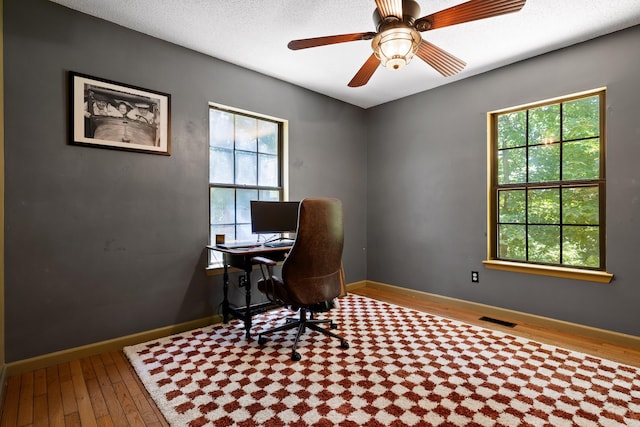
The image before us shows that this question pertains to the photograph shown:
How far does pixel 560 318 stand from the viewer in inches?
122

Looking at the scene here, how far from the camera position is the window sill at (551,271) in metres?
2.85

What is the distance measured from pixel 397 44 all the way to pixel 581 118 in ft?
7.48

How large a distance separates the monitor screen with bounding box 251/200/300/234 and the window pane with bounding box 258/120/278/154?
77 centimetres

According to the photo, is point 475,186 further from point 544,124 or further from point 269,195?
point 269,195

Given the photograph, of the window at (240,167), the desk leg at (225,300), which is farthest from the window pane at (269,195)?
the desk leg at (225,300)

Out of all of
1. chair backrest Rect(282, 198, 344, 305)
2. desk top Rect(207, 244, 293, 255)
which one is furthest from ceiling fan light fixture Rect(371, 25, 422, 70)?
desk top Rect(207, 244, 293, 255)

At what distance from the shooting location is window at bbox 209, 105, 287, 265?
3395 mm

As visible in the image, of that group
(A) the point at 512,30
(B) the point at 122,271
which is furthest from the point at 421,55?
(B) the point at 122,271

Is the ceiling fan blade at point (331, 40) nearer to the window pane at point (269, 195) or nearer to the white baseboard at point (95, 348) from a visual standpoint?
the window pane at point (269, 195)

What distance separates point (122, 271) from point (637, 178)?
4.41 metres

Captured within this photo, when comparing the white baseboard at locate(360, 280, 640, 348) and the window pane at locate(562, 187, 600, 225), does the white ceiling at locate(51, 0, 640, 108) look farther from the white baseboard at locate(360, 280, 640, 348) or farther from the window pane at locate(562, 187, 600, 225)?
the white baseboard at locate(360, 280, 640, 348)

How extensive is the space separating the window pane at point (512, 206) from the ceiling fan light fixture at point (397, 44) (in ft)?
7.26

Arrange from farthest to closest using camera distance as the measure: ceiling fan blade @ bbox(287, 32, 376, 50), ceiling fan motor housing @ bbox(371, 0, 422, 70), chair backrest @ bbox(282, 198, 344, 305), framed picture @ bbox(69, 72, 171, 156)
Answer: framed picture @ bbox(69, 72, 171, 156)
chair backrest @ bbox(282, 198, 344, 305)
ceiling fan blade @ bbox(287, 32, 376, 50)
ceiling fan motor housing @ bbox(371, 0, 422, 70)

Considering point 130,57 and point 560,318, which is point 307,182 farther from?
point 560,318
